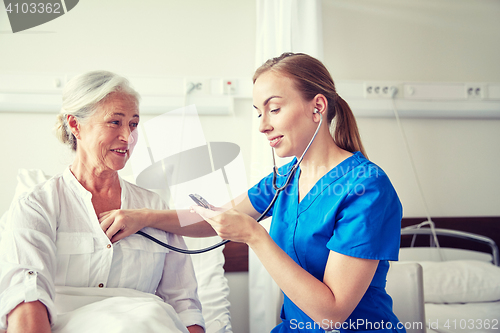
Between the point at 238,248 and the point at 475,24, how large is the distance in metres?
2.02

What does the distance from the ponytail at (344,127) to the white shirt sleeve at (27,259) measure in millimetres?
874

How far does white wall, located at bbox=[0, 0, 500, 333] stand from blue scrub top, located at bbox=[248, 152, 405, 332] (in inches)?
33.5

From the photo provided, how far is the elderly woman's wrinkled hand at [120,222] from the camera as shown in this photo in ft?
3.08

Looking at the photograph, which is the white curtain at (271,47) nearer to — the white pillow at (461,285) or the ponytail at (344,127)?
the ponytail at (344,127)

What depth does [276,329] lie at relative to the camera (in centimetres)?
108

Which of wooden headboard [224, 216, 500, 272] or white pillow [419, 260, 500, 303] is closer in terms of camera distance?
white pillow [419, 260, 500, 303]

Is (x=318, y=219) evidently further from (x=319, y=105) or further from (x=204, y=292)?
(x=204, y=292)

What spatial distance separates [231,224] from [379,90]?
154 cm

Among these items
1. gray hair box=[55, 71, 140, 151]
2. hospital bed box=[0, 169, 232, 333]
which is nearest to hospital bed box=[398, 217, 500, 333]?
hospital bed box=[0, 169, 232, 333]

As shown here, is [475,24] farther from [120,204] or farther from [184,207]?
[120,204]

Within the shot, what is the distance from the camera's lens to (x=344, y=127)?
1104 mm

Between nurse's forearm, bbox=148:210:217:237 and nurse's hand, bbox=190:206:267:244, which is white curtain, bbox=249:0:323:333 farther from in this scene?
nurse's hand, bbox=190:206:267:244

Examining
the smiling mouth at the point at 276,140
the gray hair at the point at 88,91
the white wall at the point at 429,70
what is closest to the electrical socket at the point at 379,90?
the white wall at the point at 429,70

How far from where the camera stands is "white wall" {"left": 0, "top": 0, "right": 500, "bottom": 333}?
5.75 feet
